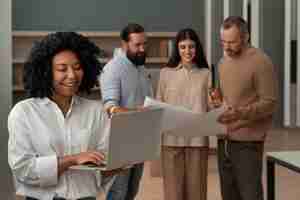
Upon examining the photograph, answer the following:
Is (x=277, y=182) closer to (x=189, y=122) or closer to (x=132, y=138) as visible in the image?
(x=189, y=122)

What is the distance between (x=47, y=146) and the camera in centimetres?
217

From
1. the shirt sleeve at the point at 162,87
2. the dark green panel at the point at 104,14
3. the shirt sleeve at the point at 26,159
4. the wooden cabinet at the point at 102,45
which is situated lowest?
the shirt sleeve at the point at 26,159

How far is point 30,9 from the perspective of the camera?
10.4m

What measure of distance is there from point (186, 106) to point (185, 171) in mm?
423

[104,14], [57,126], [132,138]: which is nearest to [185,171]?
[132,138]

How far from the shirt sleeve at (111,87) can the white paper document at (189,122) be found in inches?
22.4

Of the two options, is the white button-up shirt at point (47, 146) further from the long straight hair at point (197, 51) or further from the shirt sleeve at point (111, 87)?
the long straight hair at point (197, 51)

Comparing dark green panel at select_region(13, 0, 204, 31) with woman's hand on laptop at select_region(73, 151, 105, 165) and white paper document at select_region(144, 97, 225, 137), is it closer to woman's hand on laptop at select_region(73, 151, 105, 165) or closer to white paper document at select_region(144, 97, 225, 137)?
white paper document at select_region(144, 97, 225, 137)

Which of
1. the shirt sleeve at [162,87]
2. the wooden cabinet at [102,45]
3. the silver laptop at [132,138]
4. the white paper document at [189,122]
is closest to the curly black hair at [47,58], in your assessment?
the silver laptop at [132,138]

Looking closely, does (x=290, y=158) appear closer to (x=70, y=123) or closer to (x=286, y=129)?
(x=70, y=123)

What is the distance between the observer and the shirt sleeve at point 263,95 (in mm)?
3596

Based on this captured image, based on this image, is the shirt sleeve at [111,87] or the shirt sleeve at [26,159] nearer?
the shirt sleeve at [26,159]

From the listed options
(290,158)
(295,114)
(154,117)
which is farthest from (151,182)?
(154,117)

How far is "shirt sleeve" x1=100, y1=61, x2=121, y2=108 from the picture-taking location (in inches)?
158
